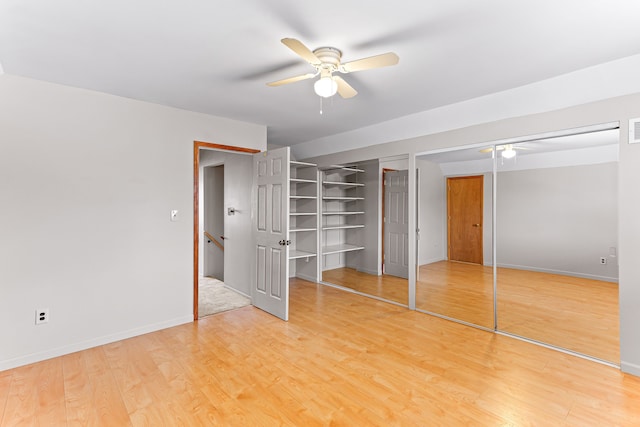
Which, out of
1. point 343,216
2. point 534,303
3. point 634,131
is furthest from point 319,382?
point 343,216

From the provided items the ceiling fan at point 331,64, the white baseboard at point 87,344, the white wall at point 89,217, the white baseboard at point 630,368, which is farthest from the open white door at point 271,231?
the white baseboard at point 630,368

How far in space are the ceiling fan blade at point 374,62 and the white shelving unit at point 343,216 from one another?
11.8ft

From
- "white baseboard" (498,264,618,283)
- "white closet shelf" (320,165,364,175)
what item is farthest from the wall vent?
"white closet shelf" (320,165,364,175)

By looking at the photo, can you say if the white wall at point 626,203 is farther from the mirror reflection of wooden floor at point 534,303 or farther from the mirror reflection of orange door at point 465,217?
the mirror reflection of orange door at point 465,217

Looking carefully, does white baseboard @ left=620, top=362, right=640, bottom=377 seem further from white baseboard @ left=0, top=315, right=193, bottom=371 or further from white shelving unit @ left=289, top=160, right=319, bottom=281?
white baseboard @ left=0, top=315, right=193, bottom=371

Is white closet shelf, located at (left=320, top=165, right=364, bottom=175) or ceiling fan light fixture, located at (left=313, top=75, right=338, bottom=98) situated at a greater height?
ceiling fan light fixture, located at (left=313, top=75, right=338, bottom=98)

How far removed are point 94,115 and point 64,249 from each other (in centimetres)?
138

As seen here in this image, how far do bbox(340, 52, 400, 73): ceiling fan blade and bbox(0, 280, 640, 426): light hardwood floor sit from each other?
7.77 ft

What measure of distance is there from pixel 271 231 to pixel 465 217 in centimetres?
253

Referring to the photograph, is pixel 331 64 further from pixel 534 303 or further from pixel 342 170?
pixel 342 170

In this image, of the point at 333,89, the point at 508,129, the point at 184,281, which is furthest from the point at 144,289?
the point at 508,129

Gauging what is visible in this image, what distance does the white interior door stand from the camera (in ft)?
17.1

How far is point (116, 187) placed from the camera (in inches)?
127

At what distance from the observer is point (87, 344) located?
302 centimetres
